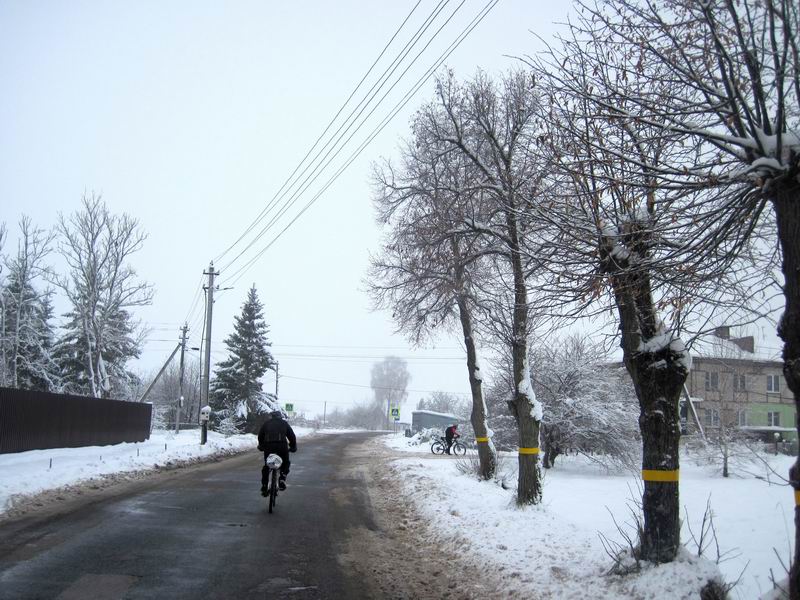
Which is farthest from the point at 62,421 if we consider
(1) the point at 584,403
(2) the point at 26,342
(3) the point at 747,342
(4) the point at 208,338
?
(2) the point at 26,342

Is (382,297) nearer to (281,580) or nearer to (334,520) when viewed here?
(334,520)

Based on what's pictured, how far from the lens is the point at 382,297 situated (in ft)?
54.0

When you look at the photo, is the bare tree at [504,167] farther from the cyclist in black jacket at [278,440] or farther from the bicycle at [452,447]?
the bicycle at [452,447]

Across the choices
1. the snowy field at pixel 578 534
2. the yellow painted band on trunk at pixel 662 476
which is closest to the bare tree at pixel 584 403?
the snowy field at pixel 578 534

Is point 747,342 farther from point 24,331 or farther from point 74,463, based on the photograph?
point 24,331

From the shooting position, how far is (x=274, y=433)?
36.8 ft

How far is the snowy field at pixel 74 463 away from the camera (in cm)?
1153

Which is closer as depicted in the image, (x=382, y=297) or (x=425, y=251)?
(x=425, y=251)

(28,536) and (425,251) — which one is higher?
(425,251)

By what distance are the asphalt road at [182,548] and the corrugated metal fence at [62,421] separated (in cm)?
605

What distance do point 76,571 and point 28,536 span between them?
2.08 metres

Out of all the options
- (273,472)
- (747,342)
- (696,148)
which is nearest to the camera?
(696,148)

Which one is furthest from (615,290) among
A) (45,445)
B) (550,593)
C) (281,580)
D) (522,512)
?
(45,445)

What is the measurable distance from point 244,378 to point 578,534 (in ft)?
129
